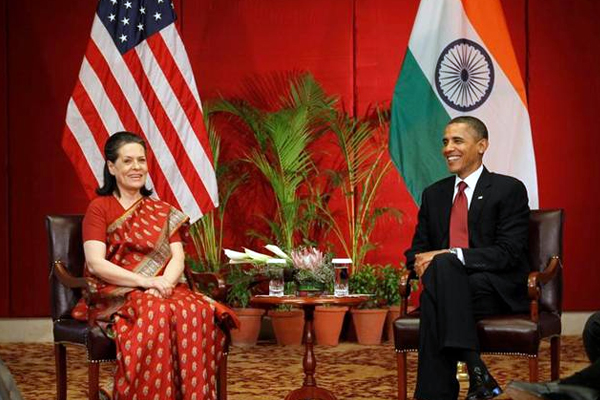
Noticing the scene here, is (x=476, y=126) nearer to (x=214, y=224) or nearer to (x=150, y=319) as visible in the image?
(x=150, y=319)

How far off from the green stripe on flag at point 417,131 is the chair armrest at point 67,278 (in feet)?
7.65

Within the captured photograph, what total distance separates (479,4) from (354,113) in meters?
1.59

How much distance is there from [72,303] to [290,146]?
279 centimetres

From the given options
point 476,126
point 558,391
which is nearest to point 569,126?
point 476,126

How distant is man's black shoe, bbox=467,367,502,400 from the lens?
4020mm

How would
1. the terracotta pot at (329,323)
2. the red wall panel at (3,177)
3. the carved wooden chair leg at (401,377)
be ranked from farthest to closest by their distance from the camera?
the red wall panel at (3,177) → the terracotta pot at (329,323) → the carved wooden chair leg at (401,377)

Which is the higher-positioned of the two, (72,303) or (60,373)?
(72,303)

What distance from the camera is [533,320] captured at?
166 inches

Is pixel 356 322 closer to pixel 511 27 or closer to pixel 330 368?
pixel 330 368

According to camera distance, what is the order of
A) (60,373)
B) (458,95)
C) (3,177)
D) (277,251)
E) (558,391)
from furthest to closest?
(3,177)
(458,95)
(277,251)
(60,373)
(558,391)

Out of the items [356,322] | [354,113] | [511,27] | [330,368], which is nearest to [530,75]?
[511,27]

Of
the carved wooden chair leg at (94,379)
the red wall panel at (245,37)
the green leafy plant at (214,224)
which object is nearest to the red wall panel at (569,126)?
the red wall panel at (245,37)

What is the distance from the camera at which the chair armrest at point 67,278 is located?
168 inches

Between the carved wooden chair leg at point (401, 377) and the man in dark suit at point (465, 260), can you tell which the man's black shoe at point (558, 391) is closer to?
the man in dark suit at point (465, 260)
